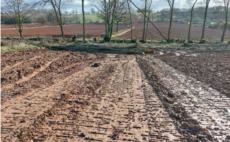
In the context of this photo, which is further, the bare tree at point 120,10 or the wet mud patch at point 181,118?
the bare tree at point 120,10

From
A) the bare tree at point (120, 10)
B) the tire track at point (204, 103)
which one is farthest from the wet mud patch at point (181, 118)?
the bare tree at point (120, 10)

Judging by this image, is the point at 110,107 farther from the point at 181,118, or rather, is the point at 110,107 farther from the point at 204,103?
the point at 204,103

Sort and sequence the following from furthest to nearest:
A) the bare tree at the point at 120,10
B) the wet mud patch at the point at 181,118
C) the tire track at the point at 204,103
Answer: the bare tree at the point at 120,10, the tire track at the point at 204,103, the wet mud patch at the point at 181,118

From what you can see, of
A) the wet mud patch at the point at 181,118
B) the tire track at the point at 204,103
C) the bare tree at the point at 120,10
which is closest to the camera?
the wet mud patch at the point at 181,118

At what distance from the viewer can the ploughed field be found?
3.54 metres

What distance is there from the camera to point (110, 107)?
462 cm

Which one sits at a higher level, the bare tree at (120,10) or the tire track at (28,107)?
the bare tree at (120,10)

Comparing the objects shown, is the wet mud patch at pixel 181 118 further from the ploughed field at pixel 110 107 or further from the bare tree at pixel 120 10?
the bare tree at pixel 120 10

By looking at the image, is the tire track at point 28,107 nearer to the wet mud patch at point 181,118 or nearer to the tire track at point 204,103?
the wet mud patch at point 181,118

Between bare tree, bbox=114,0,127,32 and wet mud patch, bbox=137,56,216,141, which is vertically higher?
bare tree, bbox=114,0,127,32

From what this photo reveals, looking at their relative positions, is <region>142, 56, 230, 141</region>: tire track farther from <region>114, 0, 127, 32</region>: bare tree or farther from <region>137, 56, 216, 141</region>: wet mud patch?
<region>114, 0, 127, 32</region>: bare tree

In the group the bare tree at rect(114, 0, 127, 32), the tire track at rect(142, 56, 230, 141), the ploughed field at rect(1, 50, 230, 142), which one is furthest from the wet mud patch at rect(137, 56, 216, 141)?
the bare tree at rect(114, 0, 127, 32)

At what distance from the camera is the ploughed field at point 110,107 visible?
354 centimetres

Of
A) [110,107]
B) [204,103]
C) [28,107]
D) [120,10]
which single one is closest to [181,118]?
[204,103]
